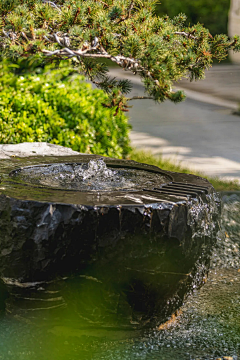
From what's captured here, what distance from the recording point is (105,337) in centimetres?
276

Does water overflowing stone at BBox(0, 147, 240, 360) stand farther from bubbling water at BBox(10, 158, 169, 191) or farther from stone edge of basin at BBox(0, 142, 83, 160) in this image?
stone edge of basin at BBox(0, 142, 83, 160)

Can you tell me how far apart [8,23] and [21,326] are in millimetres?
1762

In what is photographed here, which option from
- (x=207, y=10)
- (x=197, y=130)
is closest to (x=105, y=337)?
(x=197, y=130)

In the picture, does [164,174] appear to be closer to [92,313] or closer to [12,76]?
[92,313]

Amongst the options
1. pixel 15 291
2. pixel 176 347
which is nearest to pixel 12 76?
pixel 15 291

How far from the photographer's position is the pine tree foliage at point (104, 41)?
210cm

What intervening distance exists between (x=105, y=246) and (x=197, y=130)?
6346 millimetres

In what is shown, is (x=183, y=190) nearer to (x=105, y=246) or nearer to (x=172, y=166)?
(x=105, y=246)

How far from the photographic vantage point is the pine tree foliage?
2096 mm

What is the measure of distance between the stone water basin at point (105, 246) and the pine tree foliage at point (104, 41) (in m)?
0.63

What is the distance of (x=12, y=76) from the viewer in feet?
17.7

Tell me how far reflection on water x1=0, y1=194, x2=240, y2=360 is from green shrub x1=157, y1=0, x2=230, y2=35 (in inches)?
616

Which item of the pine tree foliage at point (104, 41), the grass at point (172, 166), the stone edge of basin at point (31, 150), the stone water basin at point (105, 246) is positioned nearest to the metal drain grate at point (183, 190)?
the stone water basin at point (105, 246)

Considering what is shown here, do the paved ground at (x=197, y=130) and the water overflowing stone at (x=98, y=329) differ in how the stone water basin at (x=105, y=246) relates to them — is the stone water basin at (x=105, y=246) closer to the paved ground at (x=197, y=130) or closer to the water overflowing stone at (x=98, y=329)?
the water overflowing stone at (x=98, y=329)
